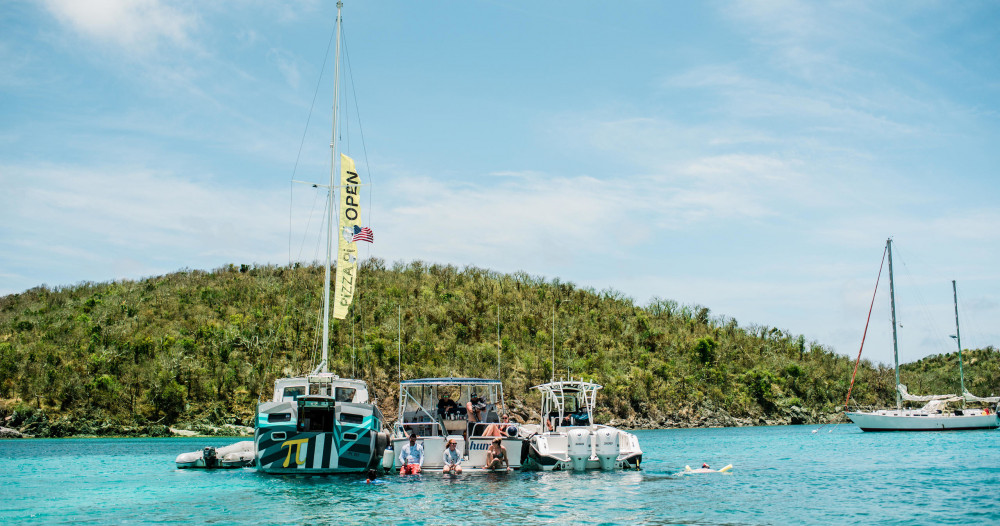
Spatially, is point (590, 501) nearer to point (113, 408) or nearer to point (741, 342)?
point (113, 408)

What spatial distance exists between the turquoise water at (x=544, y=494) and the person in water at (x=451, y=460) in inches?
15.7

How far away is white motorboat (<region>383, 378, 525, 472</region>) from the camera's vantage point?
29.5 meters

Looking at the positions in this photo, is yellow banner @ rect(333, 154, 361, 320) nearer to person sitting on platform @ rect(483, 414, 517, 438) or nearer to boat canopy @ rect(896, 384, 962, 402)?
person sitting on platform @ rect(483, 414, 517, 438)

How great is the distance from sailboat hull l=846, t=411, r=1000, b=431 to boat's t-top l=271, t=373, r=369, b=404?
4794cm

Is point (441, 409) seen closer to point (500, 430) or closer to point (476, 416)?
point (476, 416)

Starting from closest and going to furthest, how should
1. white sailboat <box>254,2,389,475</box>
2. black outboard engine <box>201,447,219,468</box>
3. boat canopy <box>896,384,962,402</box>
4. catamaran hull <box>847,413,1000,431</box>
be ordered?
white sailboat <box>254,2,389,475</box>
black outboard engine <box>201,447,219,468</box>
catamaran hull <box>847,413,1000,431</box>
boat canopy <box>896,384,962,402</box>

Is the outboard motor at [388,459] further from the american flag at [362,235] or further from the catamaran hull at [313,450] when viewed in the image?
the american flag at [362,235]

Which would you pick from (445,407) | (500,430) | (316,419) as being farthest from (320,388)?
(500,430)

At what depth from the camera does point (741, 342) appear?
3556 inches

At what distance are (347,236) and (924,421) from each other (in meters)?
51.5

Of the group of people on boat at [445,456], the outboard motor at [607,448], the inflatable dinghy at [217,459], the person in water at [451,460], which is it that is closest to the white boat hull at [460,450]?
the group of people on boat at [445,456]

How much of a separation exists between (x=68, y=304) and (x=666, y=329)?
65251 mm

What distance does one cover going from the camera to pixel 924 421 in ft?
203

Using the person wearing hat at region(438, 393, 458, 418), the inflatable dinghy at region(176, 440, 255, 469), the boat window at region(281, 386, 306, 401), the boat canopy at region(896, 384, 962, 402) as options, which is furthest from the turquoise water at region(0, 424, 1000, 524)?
the boat canopy at region(896, 384, 962, 402)
